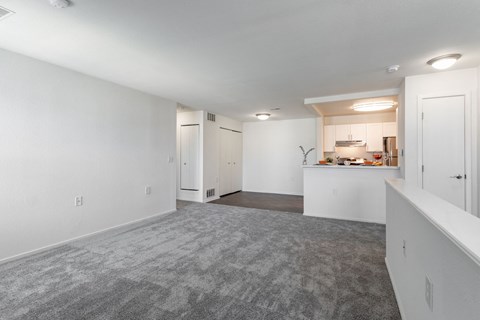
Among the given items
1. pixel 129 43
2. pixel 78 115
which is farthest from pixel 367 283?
pixel 78 115

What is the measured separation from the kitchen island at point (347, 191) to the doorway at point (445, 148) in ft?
2.16

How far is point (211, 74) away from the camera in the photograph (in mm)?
3508

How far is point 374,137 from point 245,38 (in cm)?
520

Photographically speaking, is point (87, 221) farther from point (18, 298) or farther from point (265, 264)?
point (265, 264)

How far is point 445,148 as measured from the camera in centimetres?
346

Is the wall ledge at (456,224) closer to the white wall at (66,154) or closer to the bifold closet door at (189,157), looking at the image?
the white wall at (66,154)

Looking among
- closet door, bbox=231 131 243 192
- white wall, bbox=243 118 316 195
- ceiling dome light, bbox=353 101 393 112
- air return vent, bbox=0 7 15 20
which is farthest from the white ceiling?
closet door, bbox=231 131 243 192

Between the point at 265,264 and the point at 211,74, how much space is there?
8.92ft

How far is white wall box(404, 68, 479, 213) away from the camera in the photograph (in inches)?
130

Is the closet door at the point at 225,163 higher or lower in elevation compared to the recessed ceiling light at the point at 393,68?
lower

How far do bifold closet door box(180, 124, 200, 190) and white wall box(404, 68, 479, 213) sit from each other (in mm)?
4586

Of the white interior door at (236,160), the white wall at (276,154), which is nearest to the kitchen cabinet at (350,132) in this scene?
the white wall at (276,154)

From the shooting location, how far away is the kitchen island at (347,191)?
4293 mm

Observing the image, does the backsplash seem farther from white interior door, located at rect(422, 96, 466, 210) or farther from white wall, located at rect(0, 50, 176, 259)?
white wall, located at rect(0, 50, 176, 259)
